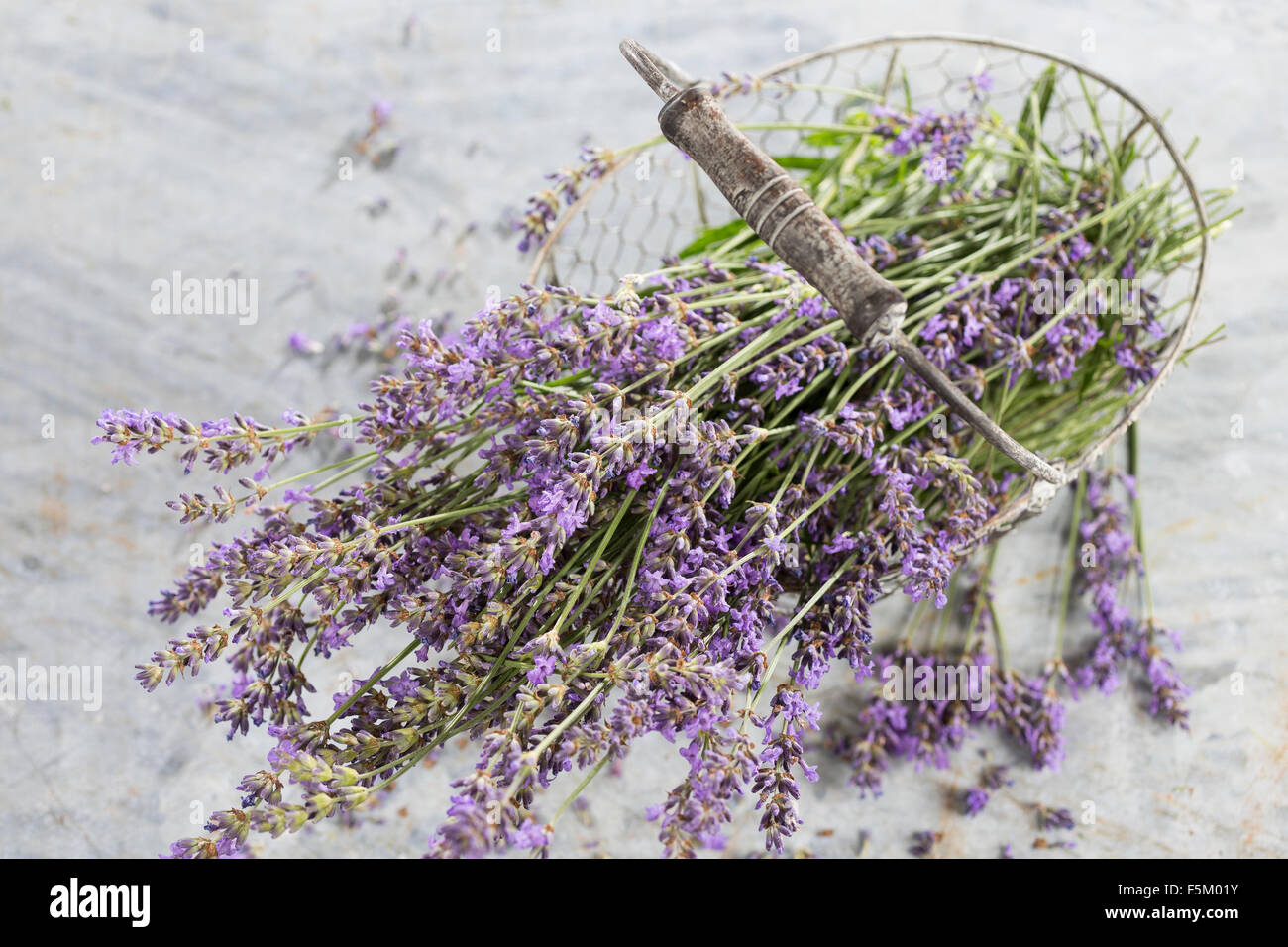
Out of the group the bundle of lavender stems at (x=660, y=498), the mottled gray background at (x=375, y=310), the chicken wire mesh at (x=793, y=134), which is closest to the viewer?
the bundle of lavender stems at (x=660, y=498)

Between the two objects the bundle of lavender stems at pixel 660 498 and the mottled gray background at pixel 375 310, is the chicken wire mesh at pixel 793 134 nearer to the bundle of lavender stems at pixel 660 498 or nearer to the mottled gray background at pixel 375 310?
the mottled gray background at pixel 375 310

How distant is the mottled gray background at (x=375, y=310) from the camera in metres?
1.31

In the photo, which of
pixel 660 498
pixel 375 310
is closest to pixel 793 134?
pixel 375 310

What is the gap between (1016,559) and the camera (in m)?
1.38

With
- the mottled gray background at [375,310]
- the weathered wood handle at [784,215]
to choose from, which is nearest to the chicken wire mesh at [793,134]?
the mottled gray background at [375,310]

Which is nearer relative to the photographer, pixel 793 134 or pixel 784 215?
pixel 784 215

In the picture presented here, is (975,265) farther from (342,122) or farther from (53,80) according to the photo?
(53,80)

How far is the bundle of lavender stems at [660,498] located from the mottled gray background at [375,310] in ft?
1.27

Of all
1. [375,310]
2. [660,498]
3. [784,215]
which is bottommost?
[660,498]

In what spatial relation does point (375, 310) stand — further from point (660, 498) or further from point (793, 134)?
point (660, 498)

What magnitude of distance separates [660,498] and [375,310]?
2.86 ft

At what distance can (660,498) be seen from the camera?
0.78 meters
